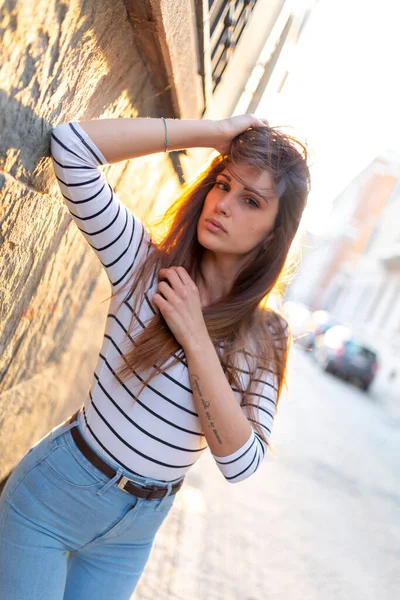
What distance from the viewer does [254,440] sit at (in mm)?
1826

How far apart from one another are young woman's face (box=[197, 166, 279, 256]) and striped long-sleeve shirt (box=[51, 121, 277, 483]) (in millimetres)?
217

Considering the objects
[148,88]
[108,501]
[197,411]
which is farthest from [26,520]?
[148,88]

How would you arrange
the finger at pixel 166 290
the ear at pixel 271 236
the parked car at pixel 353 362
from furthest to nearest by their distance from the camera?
1. the parked car at pixel 353 362
2. the ear at pixel 271 236
3. the finger at pixel 166 290

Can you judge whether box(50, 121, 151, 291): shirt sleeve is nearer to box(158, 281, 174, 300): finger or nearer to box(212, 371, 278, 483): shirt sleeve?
box(158, 281, 174, 300): finger

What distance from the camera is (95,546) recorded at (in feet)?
6.22

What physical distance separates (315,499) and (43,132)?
5975 mm

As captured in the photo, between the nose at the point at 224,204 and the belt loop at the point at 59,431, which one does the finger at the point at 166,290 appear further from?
the belt loop at the point at 59,431

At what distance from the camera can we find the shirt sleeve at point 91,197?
64.5 inches

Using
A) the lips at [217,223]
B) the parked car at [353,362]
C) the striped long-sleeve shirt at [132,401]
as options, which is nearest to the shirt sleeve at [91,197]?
the striped long-sleeve shirt at [132,401]

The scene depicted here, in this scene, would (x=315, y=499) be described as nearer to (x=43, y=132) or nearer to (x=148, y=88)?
(x=148, y=88)

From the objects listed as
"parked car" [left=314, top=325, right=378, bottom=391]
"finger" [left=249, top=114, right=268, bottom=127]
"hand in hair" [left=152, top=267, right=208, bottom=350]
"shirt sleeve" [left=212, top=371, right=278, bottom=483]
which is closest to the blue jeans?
"shirt sleeve" [left=212, top=371, right=278, bottom=483]

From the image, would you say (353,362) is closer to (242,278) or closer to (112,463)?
(242,278)

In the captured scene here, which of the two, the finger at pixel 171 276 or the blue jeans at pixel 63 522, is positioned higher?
the finger at pixel 171 276

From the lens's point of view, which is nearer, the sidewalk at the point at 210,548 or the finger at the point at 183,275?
the finger at the point at 183,275
